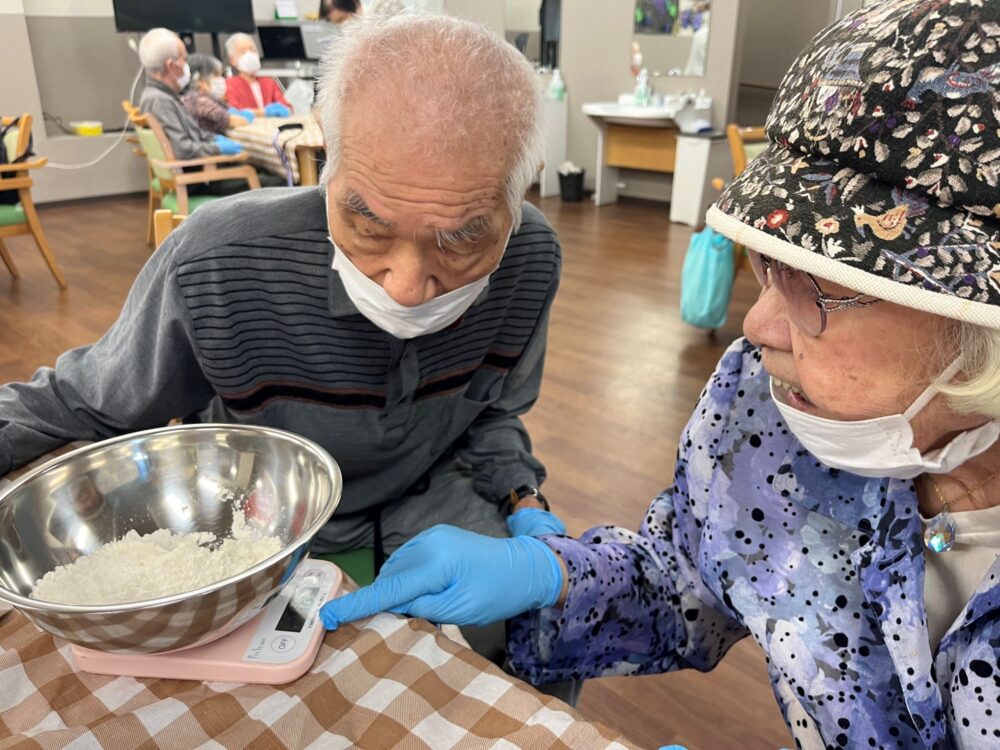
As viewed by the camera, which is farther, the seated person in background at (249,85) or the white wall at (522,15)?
the white wall at (522,15)

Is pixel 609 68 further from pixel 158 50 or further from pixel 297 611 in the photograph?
pixel 297 611

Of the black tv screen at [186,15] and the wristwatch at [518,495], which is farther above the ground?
the black tv screen at [186,15]

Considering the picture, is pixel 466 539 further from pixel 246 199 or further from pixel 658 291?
pixel 658 291

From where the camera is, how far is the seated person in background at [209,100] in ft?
17.2

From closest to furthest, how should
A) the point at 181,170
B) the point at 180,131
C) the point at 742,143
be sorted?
the point at 742,143, the point at 181,170, the point at 180,131

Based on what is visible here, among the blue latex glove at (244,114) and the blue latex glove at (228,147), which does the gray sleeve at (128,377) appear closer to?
the blue latex glove at (228,147)

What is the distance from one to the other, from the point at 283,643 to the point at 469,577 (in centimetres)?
25

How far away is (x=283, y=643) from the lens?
28.4 inches

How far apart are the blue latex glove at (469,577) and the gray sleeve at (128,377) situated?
48 centimetres

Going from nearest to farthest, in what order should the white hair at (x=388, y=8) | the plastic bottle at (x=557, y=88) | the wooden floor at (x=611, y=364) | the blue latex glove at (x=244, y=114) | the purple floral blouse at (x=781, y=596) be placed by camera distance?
the purple floral blouse at (x=781, y=596) → the white hair at (x=388, y=8) → the wooden floor at (x=611, y=364) → the blue latex glove at (x=244, y=114) → the plastic bottle at (x=557, y=88)

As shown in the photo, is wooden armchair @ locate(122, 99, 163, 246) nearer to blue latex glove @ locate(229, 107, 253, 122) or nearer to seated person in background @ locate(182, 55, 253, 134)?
seated person in background @ locate(182, 55, 253, 134)

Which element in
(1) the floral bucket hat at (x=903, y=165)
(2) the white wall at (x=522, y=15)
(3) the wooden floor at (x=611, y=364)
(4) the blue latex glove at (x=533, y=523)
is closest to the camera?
(1) the floral bucket hat at (x=903, y=165)

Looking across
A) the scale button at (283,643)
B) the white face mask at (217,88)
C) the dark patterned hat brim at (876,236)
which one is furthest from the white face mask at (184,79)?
the dark patterned hat brim at (876,236)

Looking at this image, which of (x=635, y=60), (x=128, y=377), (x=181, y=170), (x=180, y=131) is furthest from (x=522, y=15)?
(x=128, y=377)
